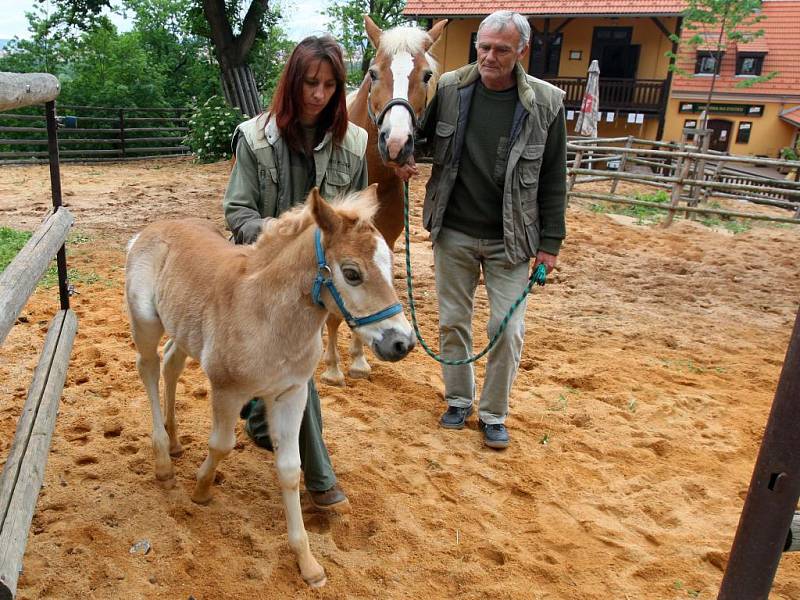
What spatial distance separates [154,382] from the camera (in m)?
3.19

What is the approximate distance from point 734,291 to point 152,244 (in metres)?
6.44

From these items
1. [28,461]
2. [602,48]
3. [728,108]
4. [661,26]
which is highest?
[661,26]

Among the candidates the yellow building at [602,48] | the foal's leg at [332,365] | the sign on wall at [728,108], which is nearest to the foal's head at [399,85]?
the foal's leg at [332,365]

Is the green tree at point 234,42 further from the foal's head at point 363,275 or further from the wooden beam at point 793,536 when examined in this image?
the wooden beam at point 793,536

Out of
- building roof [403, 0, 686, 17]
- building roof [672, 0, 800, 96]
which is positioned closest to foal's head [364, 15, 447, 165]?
building roof [403, 0, 686, 17]

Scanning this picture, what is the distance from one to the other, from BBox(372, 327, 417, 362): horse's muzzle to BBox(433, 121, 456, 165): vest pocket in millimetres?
1740

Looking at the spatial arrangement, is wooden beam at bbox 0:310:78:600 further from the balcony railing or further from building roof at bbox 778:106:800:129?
building roof at bbox 778:106:800:129

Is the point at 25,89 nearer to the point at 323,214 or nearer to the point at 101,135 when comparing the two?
the point at 323,214

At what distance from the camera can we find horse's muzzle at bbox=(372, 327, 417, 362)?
86.7 inches

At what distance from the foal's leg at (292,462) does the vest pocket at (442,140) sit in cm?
172

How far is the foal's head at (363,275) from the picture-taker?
2.21 m

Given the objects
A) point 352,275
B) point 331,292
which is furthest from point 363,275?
point 331,292

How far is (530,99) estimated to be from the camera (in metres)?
3.38

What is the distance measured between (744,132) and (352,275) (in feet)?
102
